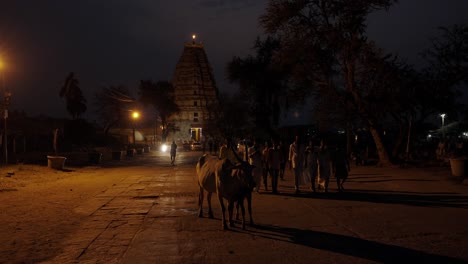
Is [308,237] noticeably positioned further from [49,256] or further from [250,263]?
[49,256]

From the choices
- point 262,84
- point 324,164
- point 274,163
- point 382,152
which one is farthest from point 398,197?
point 262,84

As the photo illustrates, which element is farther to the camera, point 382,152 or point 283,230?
point 382,152

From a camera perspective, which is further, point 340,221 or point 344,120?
point 344,120

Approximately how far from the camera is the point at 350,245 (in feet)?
23.9

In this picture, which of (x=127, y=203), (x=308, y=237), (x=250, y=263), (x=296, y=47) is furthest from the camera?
(x=296, y=47)

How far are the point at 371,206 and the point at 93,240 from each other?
6.83m

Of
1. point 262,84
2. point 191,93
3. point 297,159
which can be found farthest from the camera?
point 191,93

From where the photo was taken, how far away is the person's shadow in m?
6.48

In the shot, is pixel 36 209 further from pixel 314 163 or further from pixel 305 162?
pixel 314 163

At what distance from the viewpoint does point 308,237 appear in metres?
7.93

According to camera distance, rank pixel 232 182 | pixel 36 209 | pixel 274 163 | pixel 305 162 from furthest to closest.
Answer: pixel 274 163 < pixel 305 162 < pixel 36 209 < pixel 232 182

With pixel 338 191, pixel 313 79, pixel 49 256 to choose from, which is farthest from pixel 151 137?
pixel 49 256

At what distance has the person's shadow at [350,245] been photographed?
21.2ft

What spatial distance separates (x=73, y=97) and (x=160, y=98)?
16490mm
